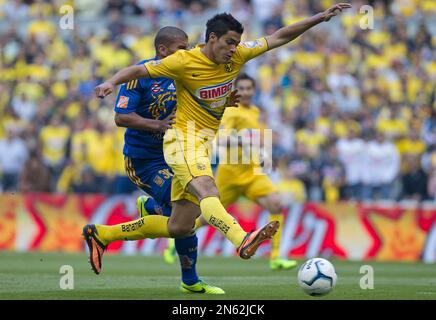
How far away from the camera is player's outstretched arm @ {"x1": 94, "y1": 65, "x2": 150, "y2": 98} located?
925 centimetres

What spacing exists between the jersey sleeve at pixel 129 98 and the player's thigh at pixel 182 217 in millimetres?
1179

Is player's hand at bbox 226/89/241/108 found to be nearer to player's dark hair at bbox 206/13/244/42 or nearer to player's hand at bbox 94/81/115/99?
player's dark hair at bbox 206/13/244/42

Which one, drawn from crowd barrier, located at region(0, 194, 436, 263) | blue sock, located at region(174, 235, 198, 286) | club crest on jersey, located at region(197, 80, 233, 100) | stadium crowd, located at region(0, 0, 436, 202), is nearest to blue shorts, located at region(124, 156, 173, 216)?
blue sock, located at region(174, 235, 198, 286)

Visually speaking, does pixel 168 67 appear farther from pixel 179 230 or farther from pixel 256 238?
pixel 256 238

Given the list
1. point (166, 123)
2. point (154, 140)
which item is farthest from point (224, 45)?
point (154, 140)

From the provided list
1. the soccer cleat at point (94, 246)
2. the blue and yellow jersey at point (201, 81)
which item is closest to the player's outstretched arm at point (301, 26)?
the blue and yellow jersey at point (201, 81)

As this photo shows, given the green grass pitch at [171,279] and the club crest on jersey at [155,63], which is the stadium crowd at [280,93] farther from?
the club crest on jersey at [155,63]

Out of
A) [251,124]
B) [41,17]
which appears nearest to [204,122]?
[251,124]

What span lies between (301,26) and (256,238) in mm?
2444

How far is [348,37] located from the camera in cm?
2473

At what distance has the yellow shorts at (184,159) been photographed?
998cm

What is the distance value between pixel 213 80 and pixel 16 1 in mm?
18055

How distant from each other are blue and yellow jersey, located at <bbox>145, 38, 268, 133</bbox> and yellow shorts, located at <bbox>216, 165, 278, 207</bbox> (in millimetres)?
5127

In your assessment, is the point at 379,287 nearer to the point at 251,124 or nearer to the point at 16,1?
the point at 251,124
